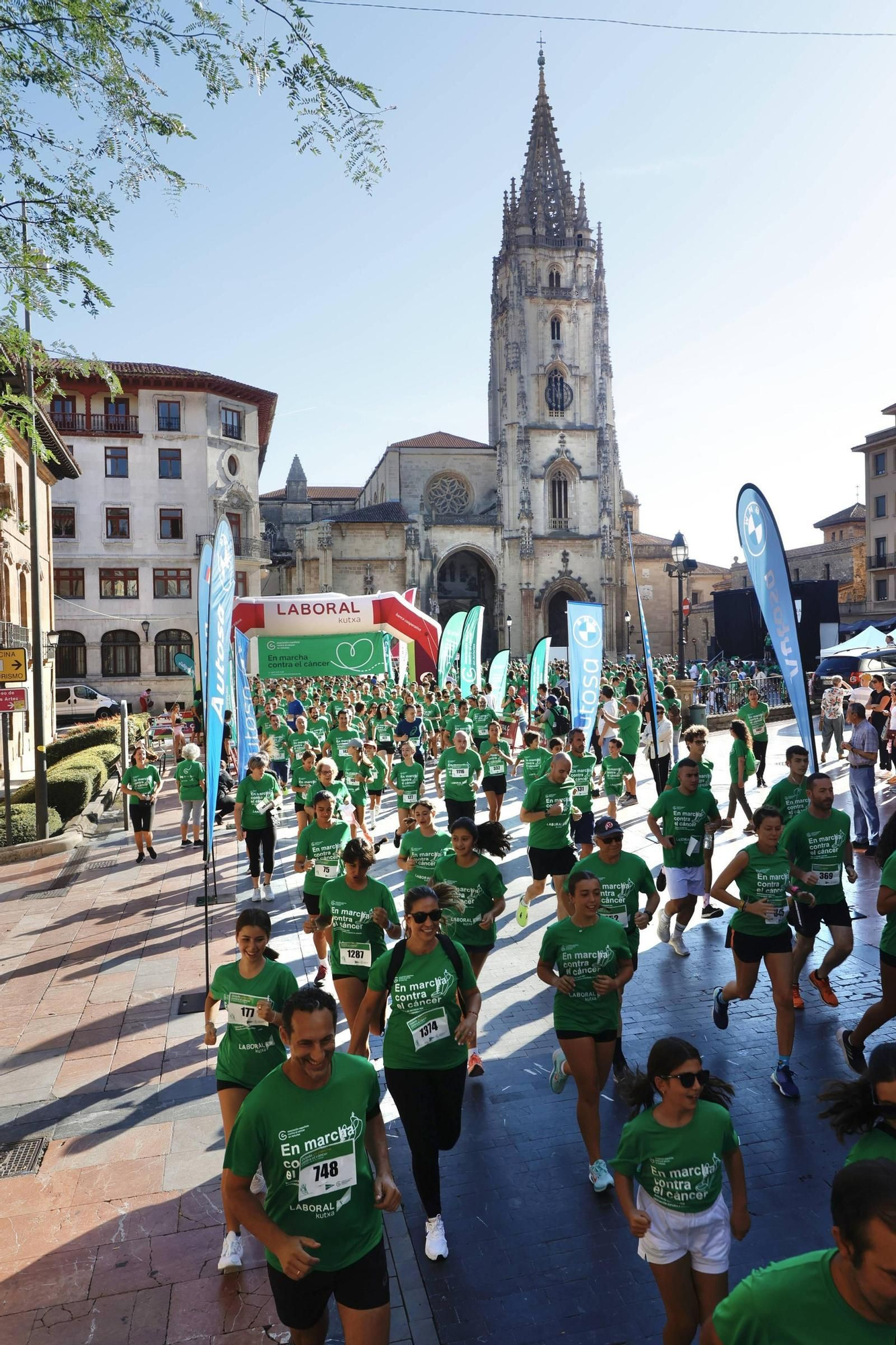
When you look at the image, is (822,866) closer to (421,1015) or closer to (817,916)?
(817,916)

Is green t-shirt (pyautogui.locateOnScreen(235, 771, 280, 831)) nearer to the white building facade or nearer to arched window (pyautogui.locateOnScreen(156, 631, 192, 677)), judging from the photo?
the white building facade

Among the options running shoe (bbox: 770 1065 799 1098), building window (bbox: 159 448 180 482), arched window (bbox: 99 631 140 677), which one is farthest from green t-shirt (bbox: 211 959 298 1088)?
building window (bbox: 159 448 180 482)

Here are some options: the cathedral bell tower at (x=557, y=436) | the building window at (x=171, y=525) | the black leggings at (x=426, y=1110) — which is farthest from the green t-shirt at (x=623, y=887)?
the cathedral bell tower at (x=557, y=436)

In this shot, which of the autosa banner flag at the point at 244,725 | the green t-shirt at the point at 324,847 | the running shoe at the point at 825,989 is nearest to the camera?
the running shoe at the point at 825,989

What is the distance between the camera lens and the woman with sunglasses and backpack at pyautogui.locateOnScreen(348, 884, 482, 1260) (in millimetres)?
4531

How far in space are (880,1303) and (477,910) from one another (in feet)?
13.9

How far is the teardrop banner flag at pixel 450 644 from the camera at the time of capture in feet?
83.6

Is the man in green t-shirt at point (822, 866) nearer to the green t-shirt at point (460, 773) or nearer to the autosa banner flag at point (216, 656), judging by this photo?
the autosa banner flag at point (216, 656)

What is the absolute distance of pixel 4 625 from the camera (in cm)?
2370

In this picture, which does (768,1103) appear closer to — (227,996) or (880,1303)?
(227,996)

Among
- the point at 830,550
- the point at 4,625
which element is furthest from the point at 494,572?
the point at 4,625

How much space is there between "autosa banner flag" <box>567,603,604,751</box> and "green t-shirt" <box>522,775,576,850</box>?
496 cm

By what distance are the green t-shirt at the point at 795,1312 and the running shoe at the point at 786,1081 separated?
388 centimetres

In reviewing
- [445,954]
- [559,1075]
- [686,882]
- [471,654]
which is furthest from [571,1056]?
[471,654]
